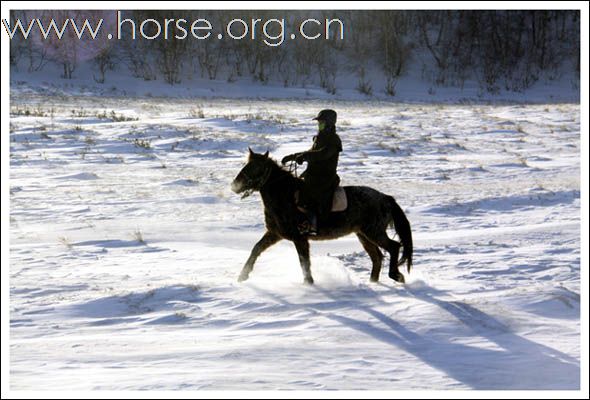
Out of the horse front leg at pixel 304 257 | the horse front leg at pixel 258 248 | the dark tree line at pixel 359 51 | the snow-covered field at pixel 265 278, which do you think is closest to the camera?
the snow-covered field at pixel 265 278

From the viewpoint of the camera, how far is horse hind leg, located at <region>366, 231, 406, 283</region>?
7152mm

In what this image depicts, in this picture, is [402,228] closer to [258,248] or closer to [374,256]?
[374,256]

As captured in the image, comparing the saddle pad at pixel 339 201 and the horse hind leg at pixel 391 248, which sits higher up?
the saddle pad at pixel 339 201

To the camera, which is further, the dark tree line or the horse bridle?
the dark tree line

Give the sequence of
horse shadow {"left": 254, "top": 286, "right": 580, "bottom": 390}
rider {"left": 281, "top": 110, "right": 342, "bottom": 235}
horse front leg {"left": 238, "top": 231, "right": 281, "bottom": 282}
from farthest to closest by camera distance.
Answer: horse front leg {"left": 238, "top": 231, "right": 281, "bottom": 282} → rider {"left": 281, "top": 110, "right": 342, "bottom": 235} → horse shadow {"left": 254, "top": 286, "right": 580, "bottom": 390}

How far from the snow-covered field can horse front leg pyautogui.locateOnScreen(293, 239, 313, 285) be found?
203mm

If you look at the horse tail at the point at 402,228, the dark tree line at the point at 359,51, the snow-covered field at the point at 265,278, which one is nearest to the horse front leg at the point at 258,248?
the snow-covered field at the point at 265,278

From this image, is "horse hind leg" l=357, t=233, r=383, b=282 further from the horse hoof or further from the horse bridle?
the horse bridle

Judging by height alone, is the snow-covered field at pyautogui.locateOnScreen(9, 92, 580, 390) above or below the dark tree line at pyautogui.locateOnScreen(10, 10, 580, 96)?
below

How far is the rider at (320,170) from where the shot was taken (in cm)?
670

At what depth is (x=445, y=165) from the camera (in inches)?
599

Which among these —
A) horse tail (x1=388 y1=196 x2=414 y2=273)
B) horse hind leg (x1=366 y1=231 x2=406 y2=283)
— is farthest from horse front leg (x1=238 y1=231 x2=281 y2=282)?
horse tail (x1=388 y1=196 x2=414 y2=273)

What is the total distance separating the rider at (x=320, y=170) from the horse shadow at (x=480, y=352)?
38.7 inches

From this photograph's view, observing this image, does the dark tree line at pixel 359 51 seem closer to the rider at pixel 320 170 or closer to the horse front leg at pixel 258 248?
the horse front leg at pixel 258 248
